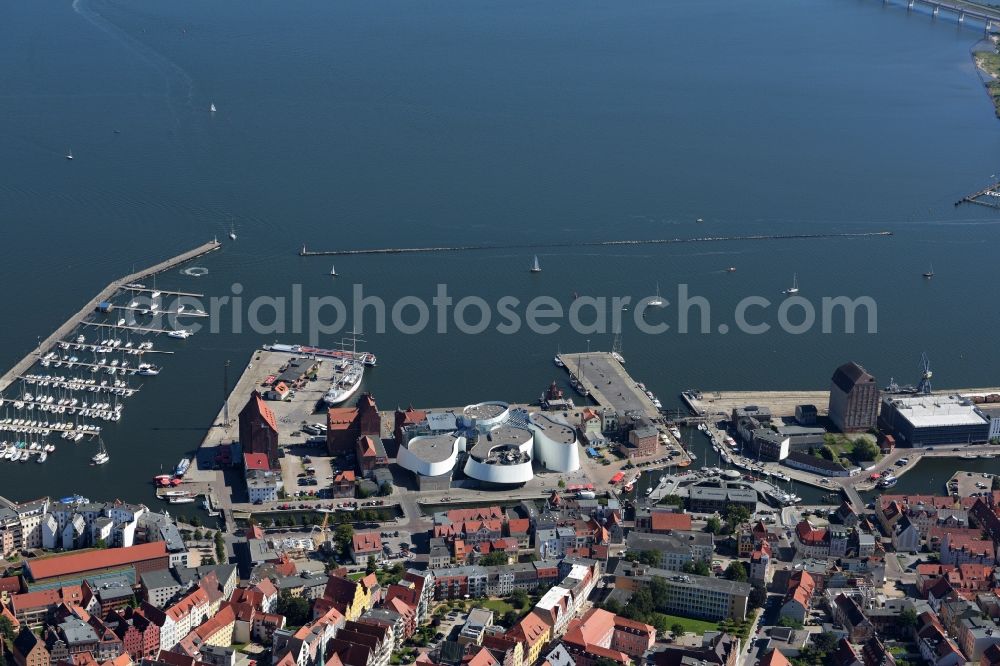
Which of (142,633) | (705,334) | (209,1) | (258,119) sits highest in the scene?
(209,1)

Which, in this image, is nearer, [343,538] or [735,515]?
[343,538]

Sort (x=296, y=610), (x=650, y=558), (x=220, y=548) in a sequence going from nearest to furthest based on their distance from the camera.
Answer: (x=296, y=610), (x=650, y=558), (x=220, y=548)

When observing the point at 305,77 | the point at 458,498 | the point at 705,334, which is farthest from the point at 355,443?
the point at 305,77

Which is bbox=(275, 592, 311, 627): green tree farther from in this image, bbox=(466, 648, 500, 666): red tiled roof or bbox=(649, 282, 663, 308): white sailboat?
bbox=(649, 282, 663, 308): white sailboat

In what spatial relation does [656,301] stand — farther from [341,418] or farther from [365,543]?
[365,543]

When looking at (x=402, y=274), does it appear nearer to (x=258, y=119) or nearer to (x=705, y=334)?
(x=705, y=334)

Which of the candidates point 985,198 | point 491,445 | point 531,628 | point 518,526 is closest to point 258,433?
point 491,445

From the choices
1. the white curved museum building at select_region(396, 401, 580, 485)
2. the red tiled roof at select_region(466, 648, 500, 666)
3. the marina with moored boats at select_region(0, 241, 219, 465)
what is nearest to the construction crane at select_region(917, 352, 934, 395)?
the white curved museum building at select_region(396, 401, 580, 485)
